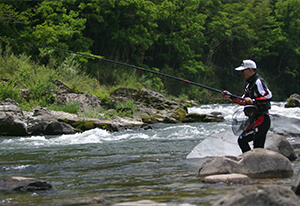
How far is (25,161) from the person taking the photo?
277 inches

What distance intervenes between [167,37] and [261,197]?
1250 inches

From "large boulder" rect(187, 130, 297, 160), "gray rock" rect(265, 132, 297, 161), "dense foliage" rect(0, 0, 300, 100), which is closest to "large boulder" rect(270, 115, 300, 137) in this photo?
"large boulder" rect(187, 130, 297, 160)

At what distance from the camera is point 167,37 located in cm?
3425

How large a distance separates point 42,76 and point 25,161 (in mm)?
10119

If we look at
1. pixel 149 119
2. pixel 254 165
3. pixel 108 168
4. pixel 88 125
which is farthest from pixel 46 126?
pixel 254 165

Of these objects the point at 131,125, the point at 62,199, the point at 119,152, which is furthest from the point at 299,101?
the point at 62,199

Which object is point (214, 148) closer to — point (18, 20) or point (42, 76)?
point (42, 76)

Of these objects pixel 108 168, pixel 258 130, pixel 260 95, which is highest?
pixel 260 95

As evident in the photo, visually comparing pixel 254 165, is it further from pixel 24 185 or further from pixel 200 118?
pixel 200 118

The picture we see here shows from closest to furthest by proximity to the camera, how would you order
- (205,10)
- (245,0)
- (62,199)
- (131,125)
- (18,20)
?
(62,199) < (131,125) < (18,20) < (205,10) < (245,0)

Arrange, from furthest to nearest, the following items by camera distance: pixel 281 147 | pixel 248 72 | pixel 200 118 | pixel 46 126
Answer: pixel 200 118, pixel 46 126, pixel 281 147, pixel 248 72

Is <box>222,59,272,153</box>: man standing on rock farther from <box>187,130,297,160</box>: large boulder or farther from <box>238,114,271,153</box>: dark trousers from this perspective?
<box>187,130,297,160</box>: large boulder

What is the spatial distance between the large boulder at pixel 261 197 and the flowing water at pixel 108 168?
53 cm

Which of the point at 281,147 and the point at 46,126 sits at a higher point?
the point at 281,147
